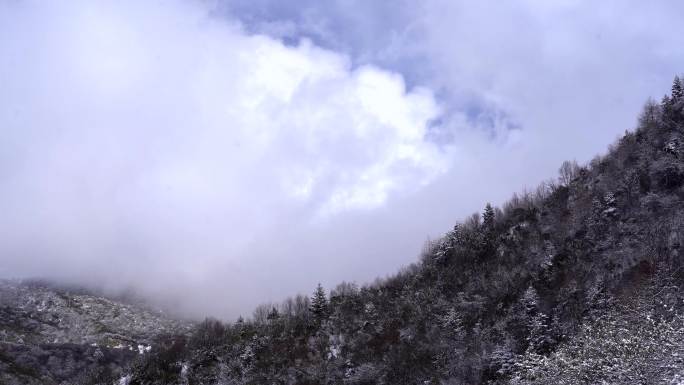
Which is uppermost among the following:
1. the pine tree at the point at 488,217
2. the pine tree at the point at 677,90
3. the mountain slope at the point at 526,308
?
the pine tree at the point at 677,90

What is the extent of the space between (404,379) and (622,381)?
30.9m

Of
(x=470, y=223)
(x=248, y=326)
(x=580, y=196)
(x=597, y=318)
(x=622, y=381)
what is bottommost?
(x=622, y=381)

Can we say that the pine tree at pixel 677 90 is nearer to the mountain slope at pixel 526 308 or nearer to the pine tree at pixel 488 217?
the mountain slope at pixel 526 308

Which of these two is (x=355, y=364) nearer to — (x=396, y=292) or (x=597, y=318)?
(x=396, y=292)

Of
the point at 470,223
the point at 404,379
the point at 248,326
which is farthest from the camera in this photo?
the point at 470,223

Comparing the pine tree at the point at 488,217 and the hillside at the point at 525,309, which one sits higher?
the pine tree at the point at 488,217

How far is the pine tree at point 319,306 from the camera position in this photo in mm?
Answer: 96706

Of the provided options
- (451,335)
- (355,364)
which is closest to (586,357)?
(451,335)

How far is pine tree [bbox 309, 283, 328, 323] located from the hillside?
0.87ft

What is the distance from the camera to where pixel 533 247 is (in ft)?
254

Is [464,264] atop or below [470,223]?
below

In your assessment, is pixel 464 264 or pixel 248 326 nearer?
pixel 464 264

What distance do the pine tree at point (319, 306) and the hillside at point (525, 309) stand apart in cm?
27

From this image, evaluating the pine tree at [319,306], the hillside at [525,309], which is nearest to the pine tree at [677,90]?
the hillside at [525,309]
